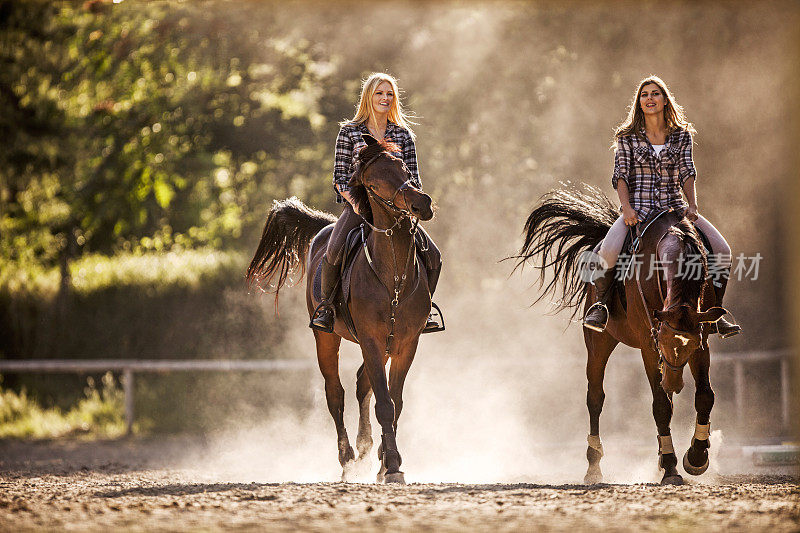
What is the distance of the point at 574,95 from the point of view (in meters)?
16.0

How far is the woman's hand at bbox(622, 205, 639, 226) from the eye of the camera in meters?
7.80

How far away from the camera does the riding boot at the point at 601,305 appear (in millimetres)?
8000

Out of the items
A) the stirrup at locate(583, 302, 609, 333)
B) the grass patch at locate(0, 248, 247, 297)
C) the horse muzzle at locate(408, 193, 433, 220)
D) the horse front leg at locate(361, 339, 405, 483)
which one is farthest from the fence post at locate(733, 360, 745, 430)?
the horse muzzle at locate(408, 193, 433, 220)

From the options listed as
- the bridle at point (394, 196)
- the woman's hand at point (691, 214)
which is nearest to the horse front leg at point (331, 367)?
the bridle at point (394, 196)

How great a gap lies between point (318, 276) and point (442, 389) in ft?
20.7

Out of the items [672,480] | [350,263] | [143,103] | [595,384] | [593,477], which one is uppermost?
[143,103]

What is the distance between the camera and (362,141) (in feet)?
26.0

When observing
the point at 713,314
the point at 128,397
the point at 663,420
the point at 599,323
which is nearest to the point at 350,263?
the point at 599,323

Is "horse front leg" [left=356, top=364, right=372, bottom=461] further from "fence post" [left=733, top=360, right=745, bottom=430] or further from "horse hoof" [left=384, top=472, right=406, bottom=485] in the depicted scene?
"fence post" [left=733, top=360, right=745, bottom=430]

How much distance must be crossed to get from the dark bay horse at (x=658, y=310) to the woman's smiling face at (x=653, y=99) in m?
0.89

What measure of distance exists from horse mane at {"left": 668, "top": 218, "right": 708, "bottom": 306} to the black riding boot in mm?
2677

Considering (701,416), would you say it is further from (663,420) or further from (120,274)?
(120,274)

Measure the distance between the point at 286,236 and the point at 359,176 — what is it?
280cm

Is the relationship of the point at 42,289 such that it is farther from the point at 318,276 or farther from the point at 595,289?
the point at 595,289
